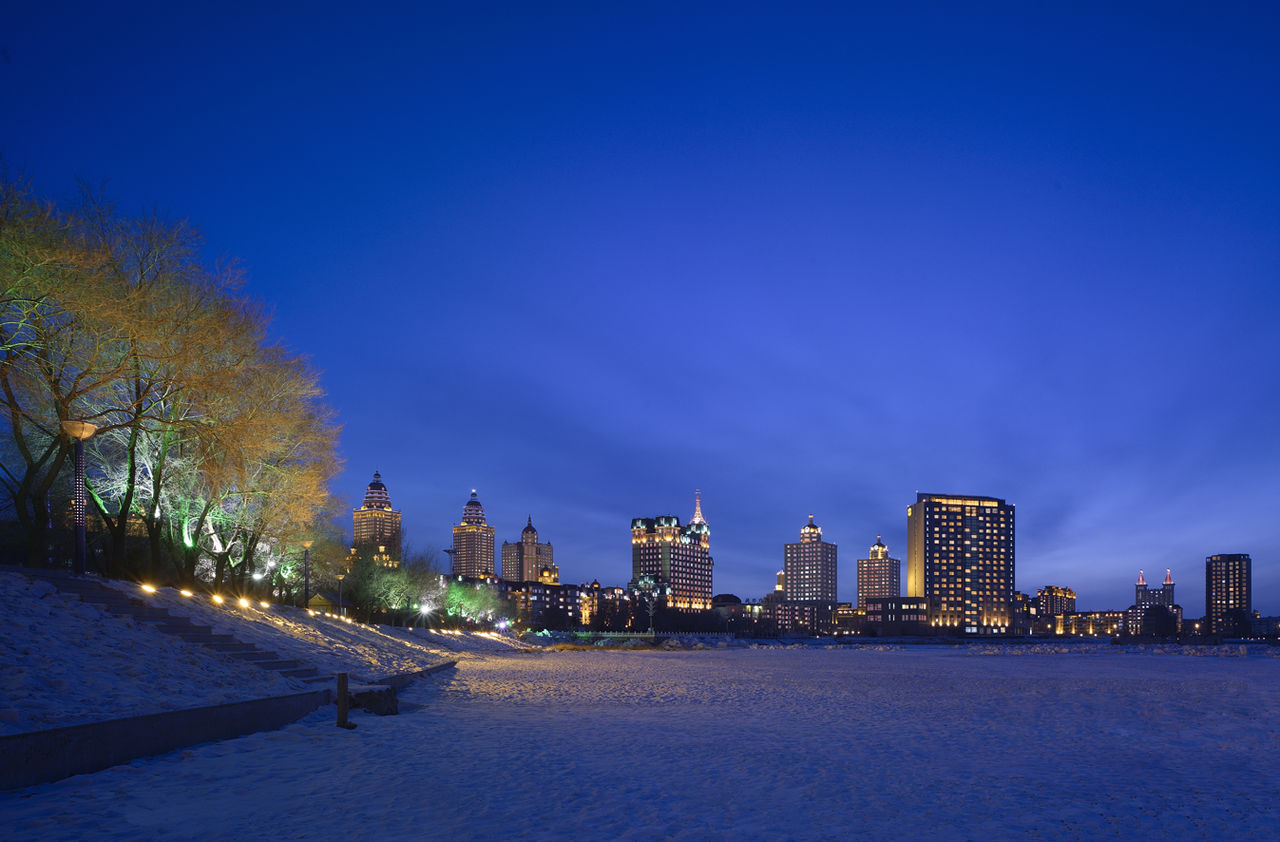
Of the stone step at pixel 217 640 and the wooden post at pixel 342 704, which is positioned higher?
the stone step at pixel 217 640

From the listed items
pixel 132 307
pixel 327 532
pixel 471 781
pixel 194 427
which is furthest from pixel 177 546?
pixel 471 781

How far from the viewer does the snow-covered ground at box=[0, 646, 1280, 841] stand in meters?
9.64

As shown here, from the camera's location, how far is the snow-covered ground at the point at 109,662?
37.7ft

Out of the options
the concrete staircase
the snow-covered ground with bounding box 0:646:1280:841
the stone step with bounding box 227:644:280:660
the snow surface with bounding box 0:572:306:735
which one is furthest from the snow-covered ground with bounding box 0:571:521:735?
the snow-covered ground with bounding box 0:646:1280:841

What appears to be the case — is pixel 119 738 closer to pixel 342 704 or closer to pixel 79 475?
pixel 342 704

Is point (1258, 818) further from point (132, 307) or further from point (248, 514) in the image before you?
point (248, 514)

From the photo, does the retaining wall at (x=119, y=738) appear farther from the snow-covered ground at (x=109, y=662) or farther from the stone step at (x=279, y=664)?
the stone step at (x=279, y=664)

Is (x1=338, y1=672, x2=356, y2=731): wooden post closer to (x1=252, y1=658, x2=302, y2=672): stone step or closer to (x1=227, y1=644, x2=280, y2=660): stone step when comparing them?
(x1=252, y1=658, x2=302, y2=672): stone step

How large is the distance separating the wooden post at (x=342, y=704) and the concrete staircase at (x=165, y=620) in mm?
2740

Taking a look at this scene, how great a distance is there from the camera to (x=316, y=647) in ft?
78.8

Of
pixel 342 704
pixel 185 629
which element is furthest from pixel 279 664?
pixel 342 704

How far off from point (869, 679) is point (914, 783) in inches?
1110

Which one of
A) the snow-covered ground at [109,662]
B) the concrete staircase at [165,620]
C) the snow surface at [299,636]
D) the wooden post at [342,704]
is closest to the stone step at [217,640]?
the concrete staircase at [165,620]

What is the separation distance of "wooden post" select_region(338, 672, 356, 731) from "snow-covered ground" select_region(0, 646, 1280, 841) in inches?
9.5
